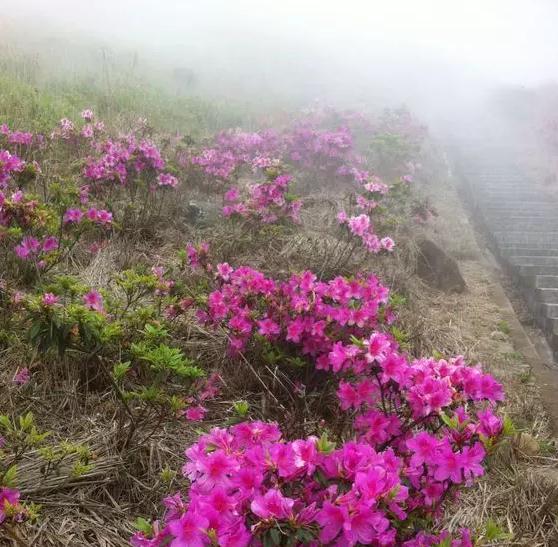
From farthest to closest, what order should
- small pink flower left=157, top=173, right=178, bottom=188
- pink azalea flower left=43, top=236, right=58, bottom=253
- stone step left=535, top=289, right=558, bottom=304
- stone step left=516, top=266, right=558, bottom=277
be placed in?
stone step left=516, top=266, right=558, bottom=277
stone step left=535, top=289, right=558, bottom=304
small pink flower left=157, top=173, right=178, bottom=188
pink azalea flower left=43, top=236, right=58, bottom=253

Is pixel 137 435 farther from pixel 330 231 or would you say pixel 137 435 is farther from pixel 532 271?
pixel 532 271

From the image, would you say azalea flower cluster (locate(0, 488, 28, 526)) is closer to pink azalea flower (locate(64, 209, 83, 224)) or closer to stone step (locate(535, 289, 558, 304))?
pink azalea flower (locate(64, 209, 83, 224))

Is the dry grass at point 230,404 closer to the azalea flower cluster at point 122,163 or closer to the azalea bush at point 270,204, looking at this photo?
the azalea bush at point 270,204

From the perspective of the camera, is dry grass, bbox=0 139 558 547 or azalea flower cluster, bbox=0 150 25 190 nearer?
dry grass, bbox=0 139 558 547

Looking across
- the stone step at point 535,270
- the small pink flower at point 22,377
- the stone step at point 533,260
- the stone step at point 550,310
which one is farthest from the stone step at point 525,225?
the small pink flower at point 22,377

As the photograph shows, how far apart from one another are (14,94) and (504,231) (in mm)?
7310

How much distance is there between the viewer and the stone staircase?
19.9 ft

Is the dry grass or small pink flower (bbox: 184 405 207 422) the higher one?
small pink flower (bbox: 184 405 207 422)

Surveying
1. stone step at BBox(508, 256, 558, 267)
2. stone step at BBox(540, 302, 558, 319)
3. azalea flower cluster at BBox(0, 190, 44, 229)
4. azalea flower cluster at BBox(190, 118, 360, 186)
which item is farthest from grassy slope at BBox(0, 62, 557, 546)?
azalea flower cluster at BBox(190, 118, 360, 186)

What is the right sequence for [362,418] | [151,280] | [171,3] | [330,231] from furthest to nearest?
[171,3] → [330,231] → [151,280] → [362,418]

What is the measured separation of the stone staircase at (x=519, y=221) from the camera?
605cm

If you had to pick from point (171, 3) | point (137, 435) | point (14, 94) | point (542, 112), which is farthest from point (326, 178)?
point (171, 3)

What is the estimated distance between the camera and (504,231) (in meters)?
8.23

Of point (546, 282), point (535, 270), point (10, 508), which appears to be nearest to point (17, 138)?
point (10, 508)
